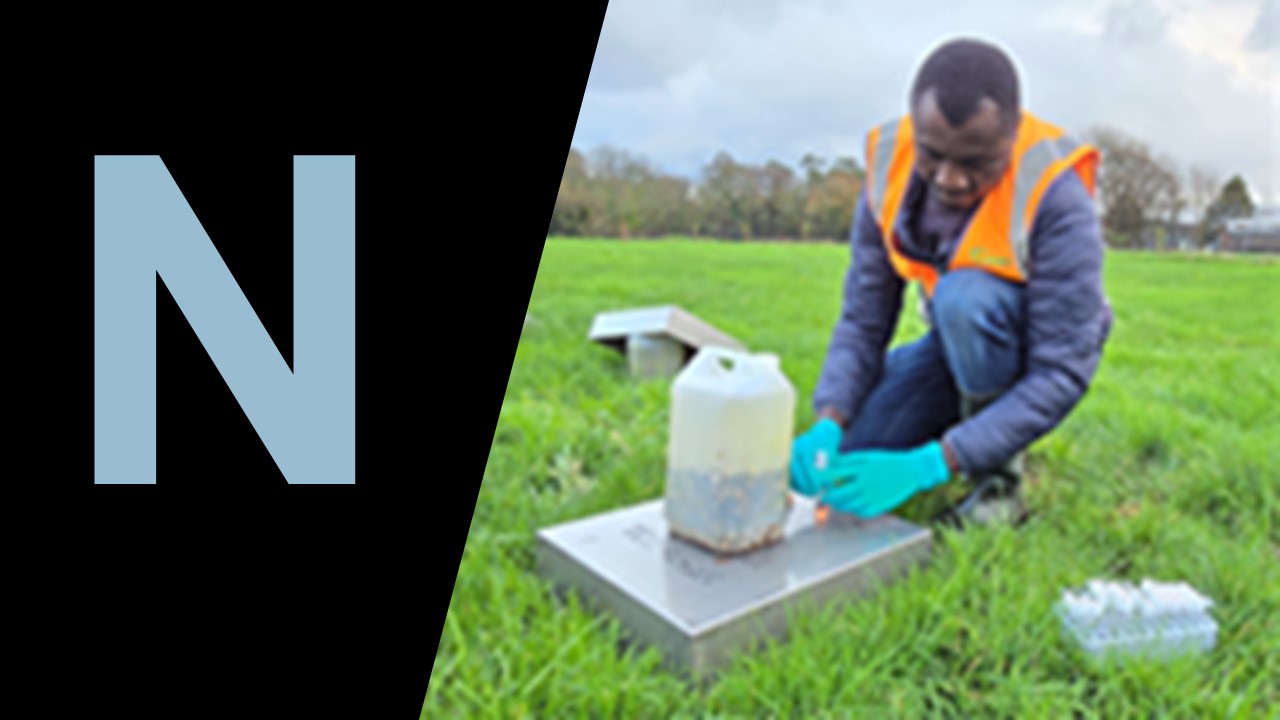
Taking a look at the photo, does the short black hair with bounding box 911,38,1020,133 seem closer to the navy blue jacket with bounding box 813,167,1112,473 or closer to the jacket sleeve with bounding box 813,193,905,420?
the navy blue jacket with bounding box 813,167,1112,473

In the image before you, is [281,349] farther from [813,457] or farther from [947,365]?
[947,365]

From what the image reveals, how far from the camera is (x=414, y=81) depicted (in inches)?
12.9

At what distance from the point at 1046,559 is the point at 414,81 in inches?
66.2

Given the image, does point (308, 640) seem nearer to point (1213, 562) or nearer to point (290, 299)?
point (290, 299)

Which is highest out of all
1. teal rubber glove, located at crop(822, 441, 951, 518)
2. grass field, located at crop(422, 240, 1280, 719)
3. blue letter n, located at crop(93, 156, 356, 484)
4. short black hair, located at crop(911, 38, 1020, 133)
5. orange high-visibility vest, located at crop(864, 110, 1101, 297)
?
short black hair, located at crop(911, 38, 1020, 133)

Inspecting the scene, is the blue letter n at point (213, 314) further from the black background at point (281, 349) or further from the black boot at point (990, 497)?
the black boot at point (990, 497)

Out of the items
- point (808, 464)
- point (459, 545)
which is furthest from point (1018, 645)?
point (459, 545)

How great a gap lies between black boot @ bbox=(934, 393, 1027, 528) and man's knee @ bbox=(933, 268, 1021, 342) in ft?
0.62

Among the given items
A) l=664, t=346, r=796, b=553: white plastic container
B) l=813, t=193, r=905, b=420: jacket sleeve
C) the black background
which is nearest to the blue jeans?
l=813, t=193, r=905, b=420: jacket sleeve

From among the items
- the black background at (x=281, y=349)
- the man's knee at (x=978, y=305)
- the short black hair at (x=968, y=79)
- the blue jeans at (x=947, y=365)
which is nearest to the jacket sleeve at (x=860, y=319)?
the blue jeans at (x=947, y=365)

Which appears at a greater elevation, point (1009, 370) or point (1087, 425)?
point (1009, 370)

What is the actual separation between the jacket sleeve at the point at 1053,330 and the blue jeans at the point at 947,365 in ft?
0.20

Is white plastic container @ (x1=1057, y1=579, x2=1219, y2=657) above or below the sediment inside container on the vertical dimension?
below

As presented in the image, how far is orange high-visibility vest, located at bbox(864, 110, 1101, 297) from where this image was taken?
170 centimetres
